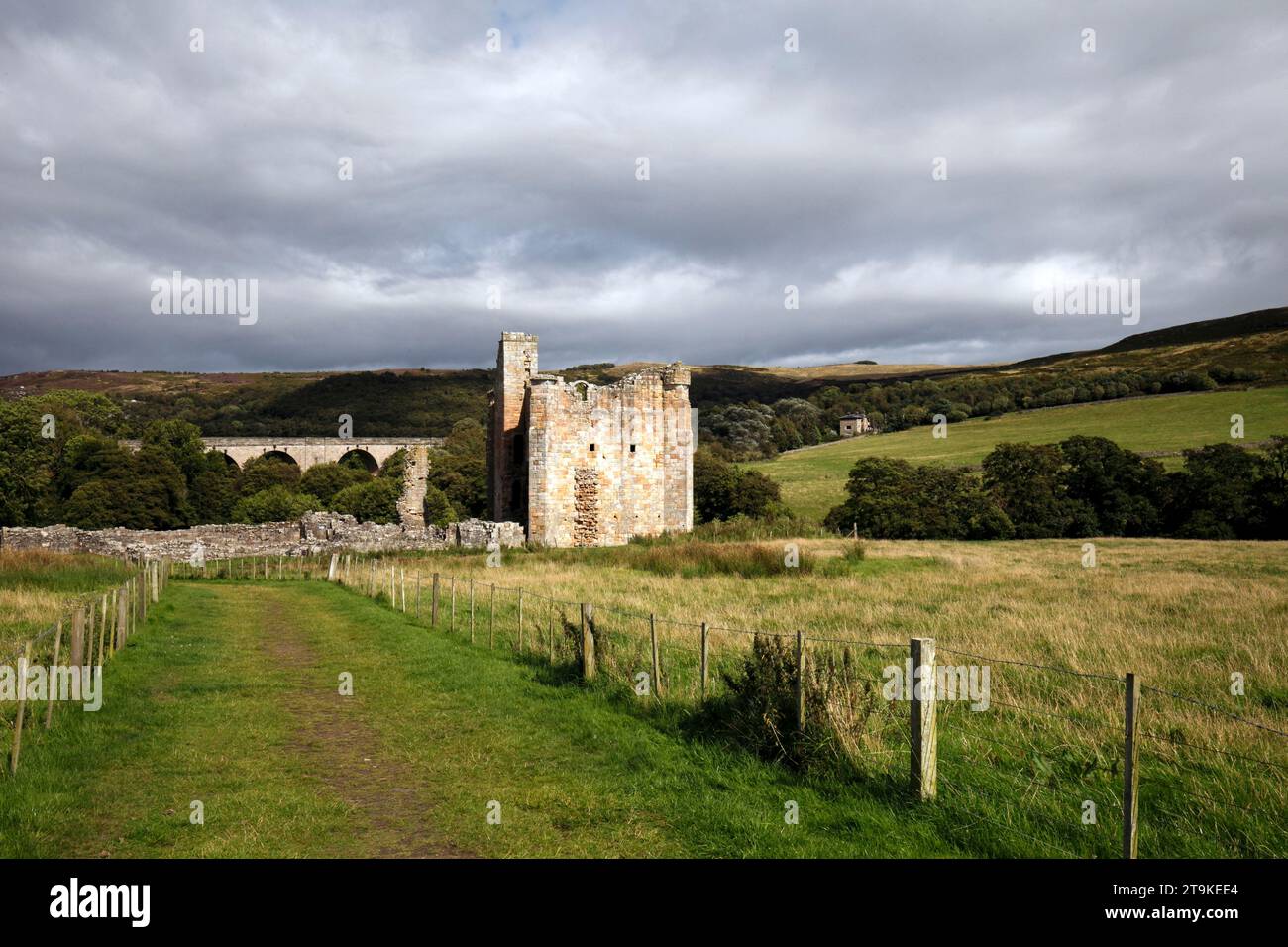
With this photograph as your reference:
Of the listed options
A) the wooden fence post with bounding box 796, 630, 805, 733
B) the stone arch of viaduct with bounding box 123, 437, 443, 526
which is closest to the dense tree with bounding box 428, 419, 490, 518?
the stone arch of viaduct with bounding box 123, 437, 443, 526

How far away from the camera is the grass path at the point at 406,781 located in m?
6.32

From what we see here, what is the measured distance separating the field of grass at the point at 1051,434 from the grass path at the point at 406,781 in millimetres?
55766

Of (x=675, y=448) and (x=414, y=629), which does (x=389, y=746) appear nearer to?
(x=414, y=629)

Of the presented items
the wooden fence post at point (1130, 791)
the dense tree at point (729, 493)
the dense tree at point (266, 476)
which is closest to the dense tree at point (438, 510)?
the dense tree at point (729, 493)

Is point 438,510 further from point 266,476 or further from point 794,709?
point 794,709

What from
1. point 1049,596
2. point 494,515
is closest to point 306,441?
point 494,515

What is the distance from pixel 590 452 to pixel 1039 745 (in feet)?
98.5

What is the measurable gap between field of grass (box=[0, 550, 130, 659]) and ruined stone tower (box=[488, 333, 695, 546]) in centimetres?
1566

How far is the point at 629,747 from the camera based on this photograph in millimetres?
8594

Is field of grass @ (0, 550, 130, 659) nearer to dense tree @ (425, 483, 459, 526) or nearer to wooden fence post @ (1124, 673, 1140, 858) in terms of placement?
wooden fence post @ (1124, 673, 1140, 858)

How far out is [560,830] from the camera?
667 cm

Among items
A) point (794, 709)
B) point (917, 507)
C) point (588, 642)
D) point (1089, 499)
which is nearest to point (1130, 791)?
point (794, 709)

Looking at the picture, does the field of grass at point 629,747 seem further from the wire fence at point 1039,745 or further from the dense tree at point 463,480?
the dense tree at point 463,480

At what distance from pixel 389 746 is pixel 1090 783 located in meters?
6.71
